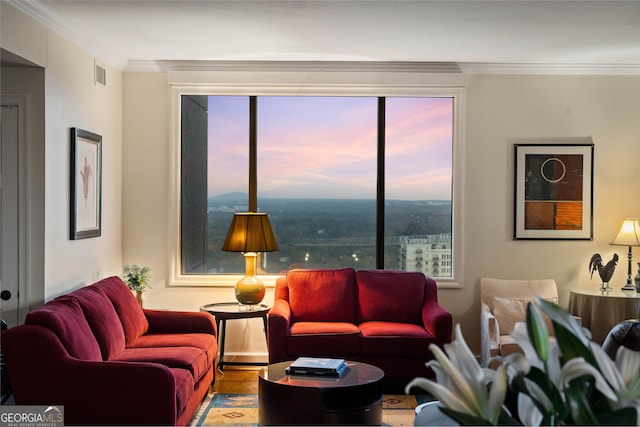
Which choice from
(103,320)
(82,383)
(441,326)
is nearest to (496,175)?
(441,326)

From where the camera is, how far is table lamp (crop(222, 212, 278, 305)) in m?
5.70

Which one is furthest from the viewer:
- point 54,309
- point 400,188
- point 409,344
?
point 400,188

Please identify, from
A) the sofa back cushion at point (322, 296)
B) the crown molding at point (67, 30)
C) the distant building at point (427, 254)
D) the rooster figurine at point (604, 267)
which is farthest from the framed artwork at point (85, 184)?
the rooster figurine at point (604, 267)

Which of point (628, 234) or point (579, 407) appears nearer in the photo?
point (579, 407)

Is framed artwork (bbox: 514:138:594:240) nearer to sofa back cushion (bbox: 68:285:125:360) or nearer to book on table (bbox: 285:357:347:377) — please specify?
book on table (bbox: 285:357:347:377)

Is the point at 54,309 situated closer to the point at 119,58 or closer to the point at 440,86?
the point at 119,58

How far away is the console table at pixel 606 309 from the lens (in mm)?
5648

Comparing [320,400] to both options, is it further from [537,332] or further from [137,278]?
[537,332]

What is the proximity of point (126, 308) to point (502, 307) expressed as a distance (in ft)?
9.94

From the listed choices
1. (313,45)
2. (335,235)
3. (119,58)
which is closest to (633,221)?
(335,235)

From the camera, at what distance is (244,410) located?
4852mm

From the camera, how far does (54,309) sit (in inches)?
154

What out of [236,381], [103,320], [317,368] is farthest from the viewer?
[236,381]

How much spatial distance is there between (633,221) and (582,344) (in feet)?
18.4
